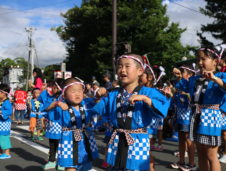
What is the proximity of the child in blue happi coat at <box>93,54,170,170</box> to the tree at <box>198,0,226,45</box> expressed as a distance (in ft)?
62.1

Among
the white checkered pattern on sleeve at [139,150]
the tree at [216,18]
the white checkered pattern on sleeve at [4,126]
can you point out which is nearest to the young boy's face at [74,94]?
the white checkered pattern on sleeve at [139,150]

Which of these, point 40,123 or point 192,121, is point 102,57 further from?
point 192,121

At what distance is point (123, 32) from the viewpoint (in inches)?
954

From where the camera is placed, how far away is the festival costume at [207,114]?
3.48 m

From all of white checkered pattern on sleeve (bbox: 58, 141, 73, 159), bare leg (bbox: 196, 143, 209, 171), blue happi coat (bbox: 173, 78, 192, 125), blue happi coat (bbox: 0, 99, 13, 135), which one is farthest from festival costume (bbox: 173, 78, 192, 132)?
blue happi coat (bbox: 0, 99, 13, 135)

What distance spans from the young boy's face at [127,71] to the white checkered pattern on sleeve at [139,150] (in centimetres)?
59

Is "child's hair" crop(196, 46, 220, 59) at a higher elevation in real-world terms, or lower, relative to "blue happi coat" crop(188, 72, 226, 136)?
higher

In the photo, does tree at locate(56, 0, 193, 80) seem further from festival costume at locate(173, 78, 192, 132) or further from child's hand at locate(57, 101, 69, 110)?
child's hand at locate(57, 101, 69, 110)

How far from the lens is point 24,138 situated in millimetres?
9227

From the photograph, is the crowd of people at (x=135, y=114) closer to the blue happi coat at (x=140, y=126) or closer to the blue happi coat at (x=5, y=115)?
the blue happi coat at (x=140, y=126)

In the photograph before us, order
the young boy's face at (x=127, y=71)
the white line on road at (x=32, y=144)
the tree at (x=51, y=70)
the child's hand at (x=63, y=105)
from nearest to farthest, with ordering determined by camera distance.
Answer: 1. the young boy's face at (x=127, y=71)
2. the child's hand at (x=63, y=105)
3. the white line on road at (x=32, y=144)
4. the tree at (x=51, y=70)

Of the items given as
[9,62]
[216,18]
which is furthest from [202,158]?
[9,62]

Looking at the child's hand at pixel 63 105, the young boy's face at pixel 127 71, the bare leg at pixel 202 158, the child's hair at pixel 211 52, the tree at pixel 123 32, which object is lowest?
the bare leg at pixel 202 158

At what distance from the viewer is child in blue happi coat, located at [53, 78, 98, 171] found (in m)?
3.66
